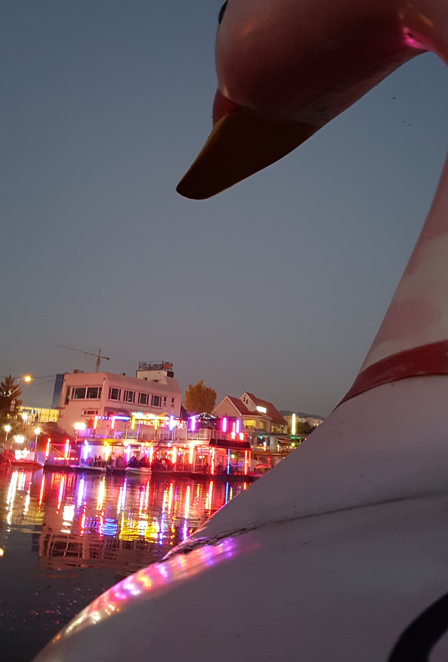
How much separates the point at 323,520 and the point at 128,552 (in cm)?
294

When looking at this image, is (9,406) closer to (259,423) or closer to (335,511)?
(259,423)

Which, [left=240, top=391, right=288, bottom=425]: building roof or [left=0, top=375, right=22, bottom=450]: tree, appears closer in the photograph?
[left=0, top=375, right=22, bottom=450]: tree

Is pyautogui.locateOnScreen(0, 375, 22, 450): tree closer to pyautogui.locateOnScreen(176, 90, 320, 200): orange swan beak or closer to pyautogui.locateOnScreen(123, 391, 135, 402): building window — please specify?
pyautogui.locateOnScreen(123, 391, 135, 402): building window

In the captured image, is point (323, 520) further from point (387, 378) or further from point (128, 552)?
point (128, 552)

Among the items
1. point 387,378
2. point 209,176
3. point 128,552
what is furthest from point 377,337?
point 128,552

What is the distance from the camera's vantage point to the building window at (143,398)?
145ft

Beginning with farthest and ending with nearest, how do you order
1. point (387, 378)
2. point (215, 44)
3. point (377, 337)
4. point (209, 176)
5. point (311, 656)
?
point (209, 176) → point (215, 44) → point (377, 337) → point (387, 378) → point (311, 656)

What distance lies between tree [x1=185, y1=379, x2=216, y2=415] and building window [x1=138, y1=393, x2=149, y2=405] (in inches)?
843

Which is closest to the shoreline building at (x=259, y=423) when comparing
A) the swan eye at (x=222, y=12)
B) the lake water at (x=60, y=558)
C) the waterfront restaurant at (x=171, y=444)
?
the waterfront restaurant at (x=171, y=444)

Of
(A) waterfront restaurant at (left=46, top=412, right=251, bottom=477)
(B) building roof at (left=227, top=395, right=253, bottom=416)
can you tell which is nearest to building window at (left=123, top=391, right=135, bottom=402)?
(A) waterfront restaurant at (left=46, top=412, right=251, bottom=477)

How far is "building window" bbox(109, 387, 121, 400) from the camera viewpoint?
41.0 m

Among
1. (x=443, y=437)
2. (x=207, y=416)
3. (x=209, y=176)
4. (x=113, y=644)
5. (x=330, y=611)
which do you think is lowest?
(x=113, y=644)

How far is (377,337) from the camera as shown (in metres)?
1.34

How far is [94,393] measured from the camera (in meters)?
41.1
